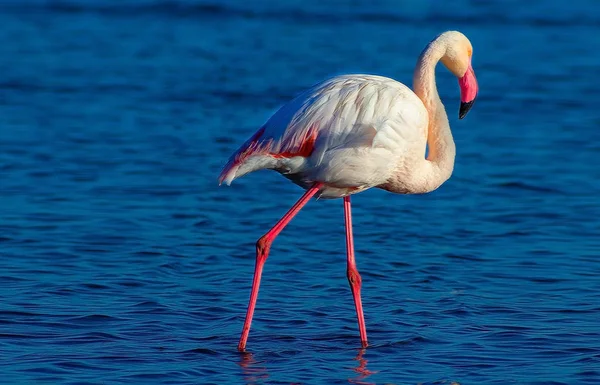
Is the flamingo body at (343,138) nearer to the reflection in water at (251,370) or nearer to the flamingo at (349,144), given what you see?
the flamingo at (349,144)

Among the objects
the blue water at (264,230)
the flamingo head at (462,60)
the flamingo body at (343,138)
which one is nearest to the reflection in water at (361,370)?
the blue water at (264,230)

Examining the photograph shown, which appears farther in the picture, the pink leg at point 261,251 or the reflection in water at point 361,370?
the pink leg at point 261,251

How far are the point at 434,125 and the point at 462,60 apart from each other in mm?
558

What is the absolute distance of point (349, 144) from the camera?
700cm

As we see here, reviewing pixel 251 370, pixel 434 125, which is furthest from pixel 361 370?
pixel 434 125

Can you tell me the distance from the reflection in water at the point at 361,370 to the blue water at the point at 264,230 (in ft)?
0.10

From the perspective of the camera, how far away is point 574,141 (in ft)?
44.9

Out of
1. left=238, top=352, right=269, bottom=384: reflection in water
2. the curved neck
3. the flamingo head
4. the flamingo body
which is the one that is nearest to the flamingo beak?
the flamingo head

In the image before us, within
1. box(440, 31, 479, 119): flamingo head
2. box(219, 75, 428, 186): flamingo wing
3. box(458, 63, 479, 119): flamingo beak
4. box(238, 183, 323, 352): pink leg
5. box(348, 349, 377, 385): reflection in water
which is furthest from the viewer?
box(458, 63, 479, 119): flamingo beak

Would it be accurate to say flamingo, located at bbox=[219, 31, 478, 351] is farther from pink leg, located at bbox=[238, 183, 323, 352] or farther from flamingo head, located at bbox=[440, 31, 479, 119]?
flamingo head, located at bbox=[440, 31, 479, 119]

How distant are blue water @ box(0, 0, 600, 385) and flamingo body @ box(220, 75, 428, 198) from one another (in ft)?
3.85

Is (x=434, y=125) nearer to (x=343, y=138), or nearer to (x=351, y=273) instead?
(x=343, y=138)

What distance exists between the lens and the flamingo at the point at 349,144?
7.00 meters

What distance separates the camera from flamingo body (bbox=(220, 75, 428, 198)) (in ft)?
23.0
